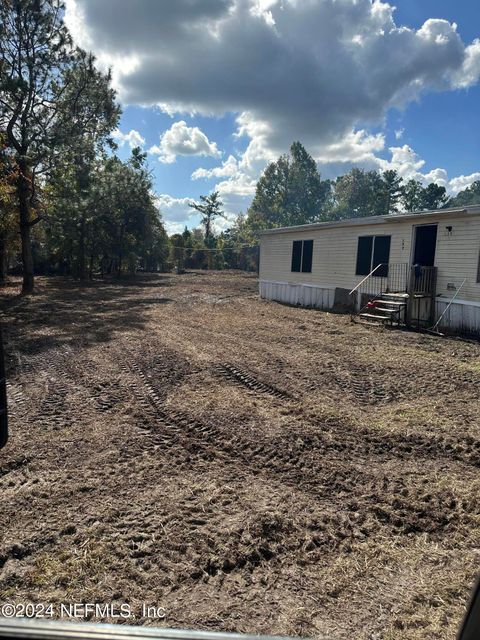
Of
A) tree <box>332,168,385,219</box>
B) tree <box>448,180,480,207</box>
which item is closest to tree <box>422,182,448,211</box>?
tree <box>332,168,385,219</box>

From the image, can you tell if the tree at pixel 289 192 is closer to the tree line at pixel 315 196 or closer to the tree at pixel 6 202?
the tree line at pixel 315 196

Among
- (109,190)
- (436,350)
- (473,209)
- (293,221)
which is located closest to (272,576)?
(436,350)

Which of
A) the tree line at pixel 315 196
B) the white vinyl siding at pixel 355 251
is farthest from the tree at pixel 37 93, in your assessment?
the tree line at pixel 315 196

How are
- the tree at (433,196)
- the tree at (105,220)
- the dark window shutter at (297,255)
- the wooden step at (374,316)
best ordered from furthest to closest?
1. the tree at (433,196)
2. the tree at (105,220)
3. the dark window shutter at (297,255)
4. the wooden step at (374,316)

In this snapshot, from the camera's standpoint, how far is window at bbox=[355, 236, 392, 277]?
11.2 meters

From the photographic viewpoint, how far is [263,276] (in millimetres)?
16359

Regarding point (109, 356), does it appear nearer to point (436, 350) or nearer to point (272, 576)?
point (272, 576)

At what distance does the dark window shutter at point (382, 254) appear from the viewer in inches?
440

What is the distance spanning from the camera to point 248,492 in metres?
2.76

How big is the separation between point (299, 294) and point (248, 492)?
1202 cm

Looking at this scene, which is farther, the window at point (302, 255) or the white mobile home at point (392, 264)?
the window at point (302, 255)

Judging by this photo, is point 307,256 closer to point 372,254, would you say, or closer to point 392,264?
point 372,254

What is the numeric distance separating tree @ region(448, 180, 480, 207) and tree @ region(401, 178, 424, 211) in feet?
75.6

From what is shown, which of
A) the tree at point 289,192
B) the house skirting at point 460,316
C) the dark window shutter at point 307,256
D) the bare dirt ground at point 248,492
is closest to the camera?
the bare dirt ground at point 248,492
